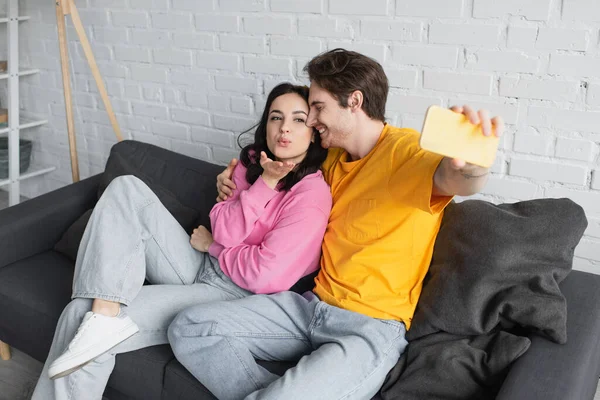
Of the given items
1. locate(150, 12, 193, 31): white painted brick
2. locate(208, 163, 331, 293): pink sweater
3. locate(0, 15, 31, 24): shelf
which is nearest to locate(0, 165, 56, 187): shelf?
locate(0, 15, 31, 24): shelf

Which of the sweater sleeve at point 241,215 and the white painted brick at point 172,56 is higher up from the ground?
the white painted brick at point 172,56

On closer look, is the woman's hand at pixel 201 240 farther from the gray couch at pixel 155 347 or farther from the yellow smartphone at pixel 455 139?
the yellow smartphone at pixel 455 139

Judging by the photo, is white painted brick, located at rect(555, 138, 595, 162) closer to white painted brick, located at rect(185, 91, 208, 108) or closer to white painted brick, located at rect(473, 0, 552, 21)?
white painted brick, located at rect(473, 0, 552, 21)

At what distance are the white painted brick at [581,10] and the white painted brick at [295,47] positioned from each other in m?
0.84

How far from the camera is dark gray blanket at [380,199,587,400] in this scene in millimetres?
1535

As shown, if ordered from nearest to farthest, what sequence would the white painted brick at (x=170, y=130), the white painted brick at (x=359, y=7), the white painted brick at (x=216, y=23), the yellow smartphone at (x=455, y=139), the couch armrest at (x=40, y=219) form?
the yellow smartphone at (x=455, y=139)
the white painted brick at (x=359, y=7)
the couch armrest at (x=40, y=219)
the white painted brick at (x=216, y=23)
the white painted brick at (x=170, y=130)

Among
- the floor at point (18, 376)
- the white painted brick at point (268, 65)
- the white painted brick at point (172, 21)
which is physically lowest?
the floor at point (18, 376)

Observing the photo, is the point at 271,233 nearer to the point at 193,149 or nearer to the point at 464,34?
the point at 464,34

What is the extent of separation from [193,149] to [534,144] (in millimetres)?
1472

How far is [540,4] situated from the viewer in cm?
180

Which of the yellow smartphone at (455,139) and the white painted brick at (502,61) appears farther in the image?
the white painted brick at (502,61)

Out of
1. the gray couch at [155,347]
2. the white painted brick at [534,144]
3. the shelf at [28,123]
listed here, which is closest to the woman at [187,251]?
the gray couch at [155,347]

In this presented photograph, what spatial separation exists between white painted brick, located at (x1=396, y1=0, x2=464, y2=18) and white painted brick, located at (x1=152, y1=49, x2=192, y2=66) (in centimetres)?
99

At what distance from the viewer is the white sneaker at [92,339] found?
1619 mm
